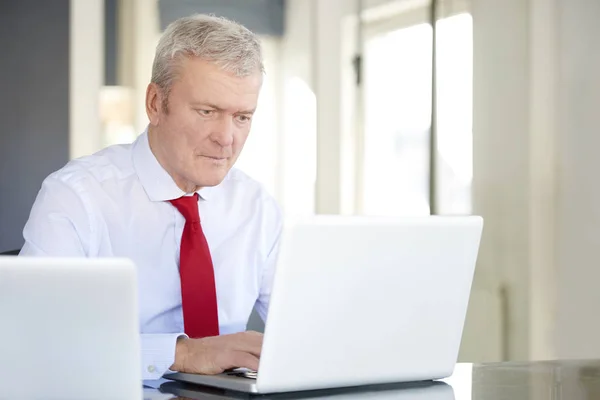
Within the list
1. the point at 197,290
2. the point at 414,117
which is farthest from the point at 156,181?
the point at 414,117

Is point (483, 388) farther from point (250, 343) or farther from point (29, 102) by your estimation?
point (29, 102)

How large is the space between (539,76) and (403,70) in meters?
0.60

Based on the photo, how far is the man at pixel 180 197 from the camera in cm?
210

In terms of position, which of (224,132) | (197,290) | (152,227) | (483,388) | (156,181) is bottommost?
(483,388)

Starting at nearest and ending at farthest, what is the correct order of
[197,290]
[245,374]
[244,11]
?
[245,374] < [197,290] < [244,11]

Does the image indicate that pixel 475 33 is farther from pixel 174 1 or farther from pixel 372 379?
pixel 372 379

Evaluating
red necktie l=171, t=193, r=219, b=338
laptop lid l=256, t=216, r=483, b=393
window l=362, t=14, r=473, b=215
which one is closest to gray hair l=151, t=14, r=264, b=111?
red necktie l=171, t=193, r=219, b=338

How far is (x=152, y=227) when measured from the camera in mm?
2268

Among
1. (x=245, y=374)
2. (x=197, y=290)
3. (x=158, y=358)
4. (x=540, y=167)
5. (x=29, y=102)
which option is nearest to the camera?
(x=245, y=374)

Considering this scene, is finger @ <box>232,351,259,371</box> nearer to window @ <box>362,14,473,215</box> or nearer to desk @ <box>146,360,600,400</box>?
desk @ <box>146,360,600,400</box>

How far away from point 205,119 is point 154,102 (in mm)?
159

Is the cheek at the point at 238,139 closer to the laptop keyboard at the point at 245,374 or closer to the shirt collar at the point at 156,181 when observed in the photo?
the shirt collar at the point at 156,181

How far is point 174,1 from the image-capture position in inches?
154

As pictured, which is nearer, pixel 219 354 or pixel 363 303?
pixel 363 303
